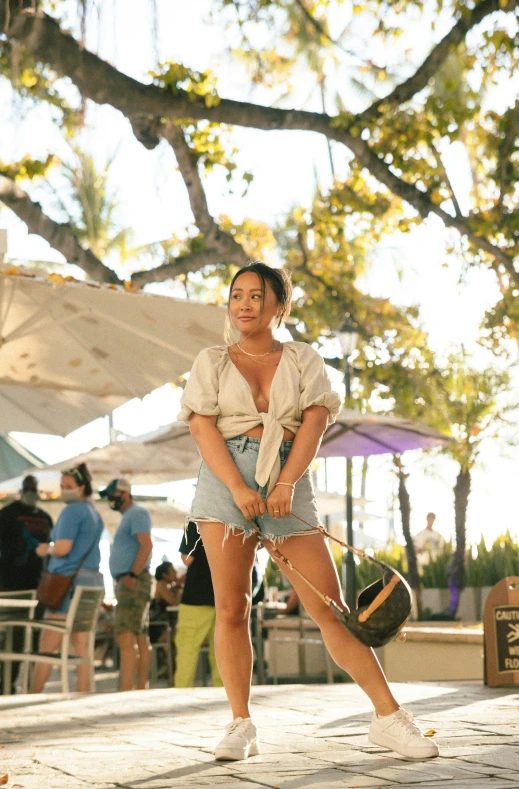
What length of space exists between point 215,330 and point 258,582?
6.12ft

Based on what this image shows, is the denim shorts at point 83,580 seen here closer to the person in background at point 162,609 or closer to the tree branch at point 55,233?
the person in background at point 162,609

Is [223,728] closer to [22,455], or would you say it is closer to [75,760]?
[75,760]

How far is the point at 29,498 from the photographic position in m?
9.83

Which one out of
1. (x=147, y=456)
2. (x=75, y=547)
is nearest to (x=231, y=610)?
(x=75, y=547)

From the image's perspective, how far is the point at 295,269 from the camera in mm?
19250

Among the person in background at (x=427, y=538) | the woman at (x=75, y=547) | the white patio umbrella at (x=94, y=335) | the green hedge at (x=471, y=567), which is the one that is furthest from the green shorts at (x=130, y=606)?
the person in background at (x=427, y=538)

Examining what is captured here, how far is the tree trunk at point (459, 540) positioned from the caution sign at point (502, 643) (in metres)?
7.49

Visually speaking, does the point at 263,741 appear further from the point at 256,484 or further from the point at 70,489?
the point at 70,489

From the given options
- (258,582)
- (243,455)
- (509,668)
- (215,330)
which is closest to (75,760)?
(243,455)

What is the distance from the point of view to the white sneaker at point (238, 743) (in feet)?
13.3

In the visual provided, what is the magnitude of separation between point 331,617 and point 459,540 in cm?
1610

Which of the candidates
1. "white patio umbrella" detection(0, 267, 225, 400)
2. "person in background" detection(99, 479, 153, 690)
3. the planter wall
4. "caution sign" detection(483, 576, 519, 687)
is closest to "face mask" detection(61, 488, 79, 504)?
"person in background" detection(99, 479, 153, 690)

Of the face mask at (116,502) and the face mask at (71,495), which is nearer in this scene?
the face mask at (71,495)

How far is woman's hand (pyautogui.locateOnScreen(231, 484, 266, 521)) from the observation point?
4.00 m
